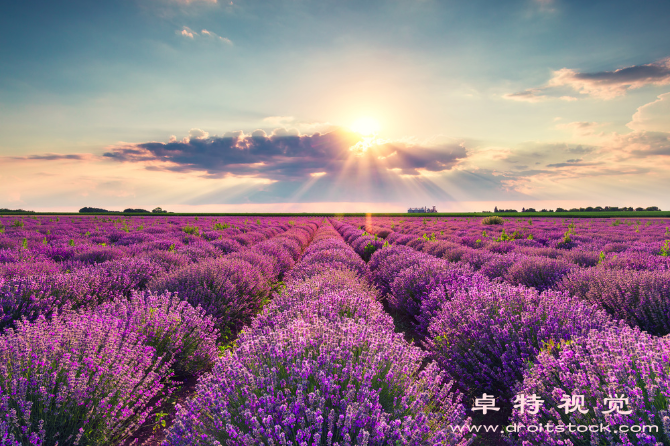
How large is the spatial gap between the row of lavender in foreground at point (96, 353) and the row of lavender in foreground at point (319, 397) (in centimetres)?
100

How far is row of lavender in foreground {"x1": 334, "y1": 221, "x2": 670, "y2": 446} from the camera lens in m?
1.81

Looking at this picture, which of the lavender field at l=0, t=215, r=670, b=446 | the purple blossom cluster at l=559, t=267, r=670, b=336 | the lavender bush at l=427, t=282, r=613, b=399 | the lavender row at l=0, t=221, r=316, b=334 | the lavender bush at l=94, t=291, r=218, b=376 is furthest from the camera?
the lavender row at l=0, t=221, r=316, b=334

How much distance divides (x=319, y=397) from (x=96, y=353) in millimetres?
2414

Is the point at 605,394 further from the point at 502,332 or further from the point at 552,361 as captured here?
the point at 502,332

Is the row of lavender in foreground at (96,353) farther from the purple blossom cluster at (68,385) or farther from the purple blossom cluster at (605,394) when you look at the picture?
the purple blossom cluster at (605,394)

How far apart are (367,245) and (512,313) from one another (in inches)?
336

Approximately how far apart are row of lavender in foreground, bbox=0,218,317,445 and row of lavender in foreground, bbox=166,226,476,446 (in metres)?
1.00

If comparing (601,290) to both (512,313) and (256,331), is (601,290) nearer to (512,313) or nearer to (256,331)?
(512,313)

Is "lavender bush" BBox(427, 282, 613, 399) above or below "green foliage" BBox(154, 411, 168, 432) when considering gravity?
above

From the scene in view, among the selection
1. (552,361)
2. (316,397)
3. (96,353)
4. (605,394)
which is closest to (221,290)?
(96,353)

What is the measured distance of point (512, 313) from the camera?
137 inches

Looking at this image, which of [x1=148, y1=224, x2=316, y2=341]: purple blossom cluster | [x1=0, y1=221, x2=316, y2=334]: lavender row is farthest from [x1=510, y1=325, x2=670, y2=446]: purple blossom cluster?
[x1=0, y1=221, x2=316, y2=334]: lavender row

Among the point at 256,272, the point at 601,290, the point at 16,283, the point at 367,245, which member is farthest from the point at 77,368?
the point at 367,245

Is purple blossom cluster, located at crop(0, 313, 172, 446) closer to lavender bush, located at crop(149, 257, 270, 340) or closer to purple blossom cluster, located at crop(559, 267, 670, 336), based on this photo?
lavender bush, located at crop(149, 257, 270, 340)
